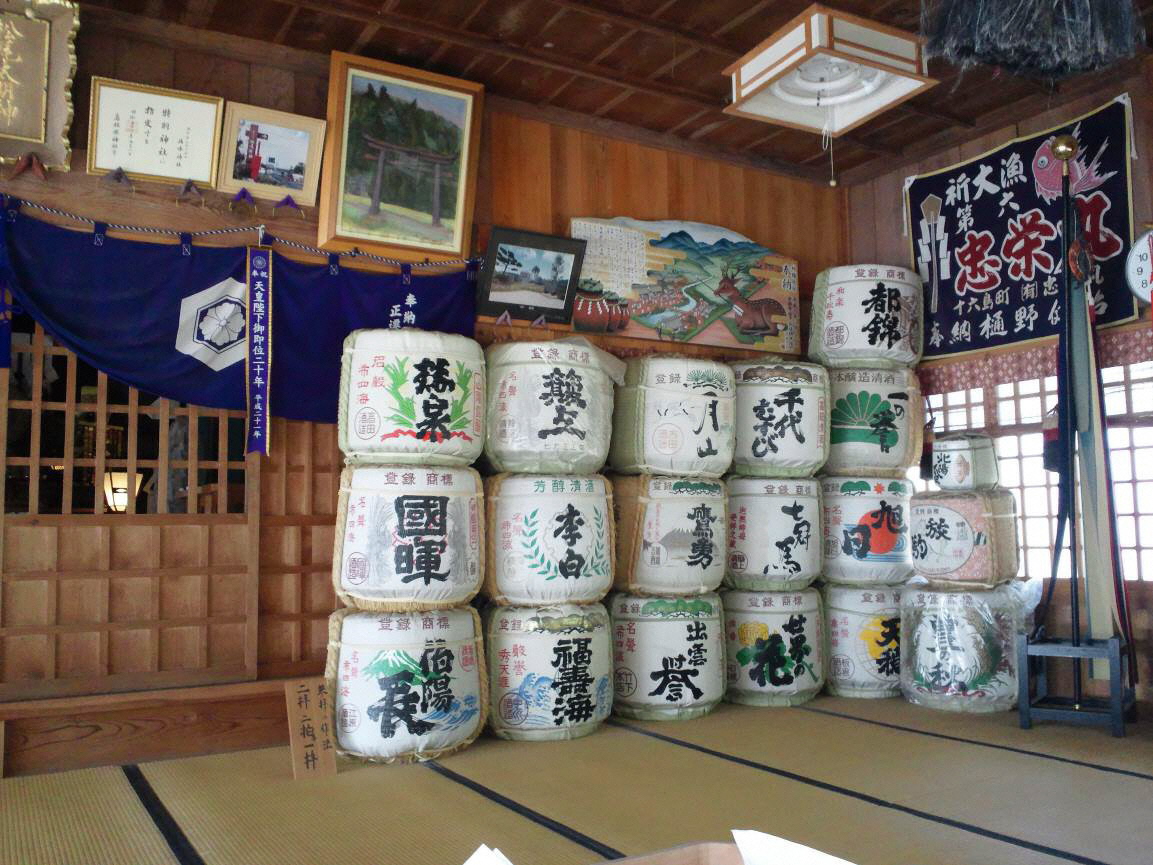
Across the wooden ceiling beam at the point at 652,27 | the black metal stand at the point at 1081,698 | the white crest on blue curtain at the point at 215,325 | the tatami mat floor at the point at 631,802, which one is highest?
the wooden ceiling beam at the point at 652,27

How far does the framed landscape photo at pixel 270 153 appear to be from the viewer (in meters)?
4.21

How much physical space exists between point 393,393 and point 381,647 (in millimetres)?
1024

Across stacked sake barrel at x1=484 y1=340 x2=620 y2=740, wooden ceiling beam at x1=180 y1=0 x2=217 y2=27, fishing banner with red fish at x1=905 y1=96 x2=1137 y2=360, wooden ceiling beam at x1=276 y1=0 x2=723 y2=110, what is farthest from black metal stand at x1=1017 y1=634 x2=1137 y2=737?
wooden ceiling beam at x1=180 y1=0 x2=217 y2=27

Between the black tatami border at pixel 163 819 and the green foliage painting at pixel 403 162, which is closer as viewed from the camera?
the black tatami border at pixel 163 819

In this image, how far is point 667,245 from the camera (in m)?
5.36

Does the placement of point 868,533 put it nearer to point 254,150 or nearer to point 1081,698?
point 1081,698

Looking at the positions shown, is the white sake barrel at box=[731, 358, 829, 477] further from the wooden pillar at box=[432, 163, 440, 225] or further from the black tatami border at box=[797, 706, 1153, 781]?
the wooden pillar at box=[432, 163, 440, 225]

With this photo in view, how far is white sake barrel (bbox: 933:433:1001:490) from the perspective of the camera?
4848 millimetres

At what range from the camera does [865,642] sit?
5.09 m

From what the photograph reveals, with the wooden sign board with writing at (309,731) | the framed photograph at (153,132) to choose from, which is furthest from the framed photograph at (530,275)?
the wooden sign board with writing at (309,731)

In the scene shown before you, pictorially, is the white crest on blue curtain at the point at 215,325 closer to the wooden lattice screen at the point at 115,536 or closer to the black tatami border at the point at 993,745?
the wooden lattice screen at the point at 115,536

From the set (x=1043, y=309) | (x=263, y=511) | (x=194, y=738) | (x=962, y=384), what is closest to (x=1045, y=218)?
(x=1043, y=309)

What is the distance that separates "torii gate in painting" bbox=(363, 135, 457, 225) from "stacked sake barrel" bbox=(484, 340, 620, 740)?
846 millimetres

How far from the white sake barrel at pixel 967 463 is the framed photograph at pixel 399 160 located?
2.67 m
